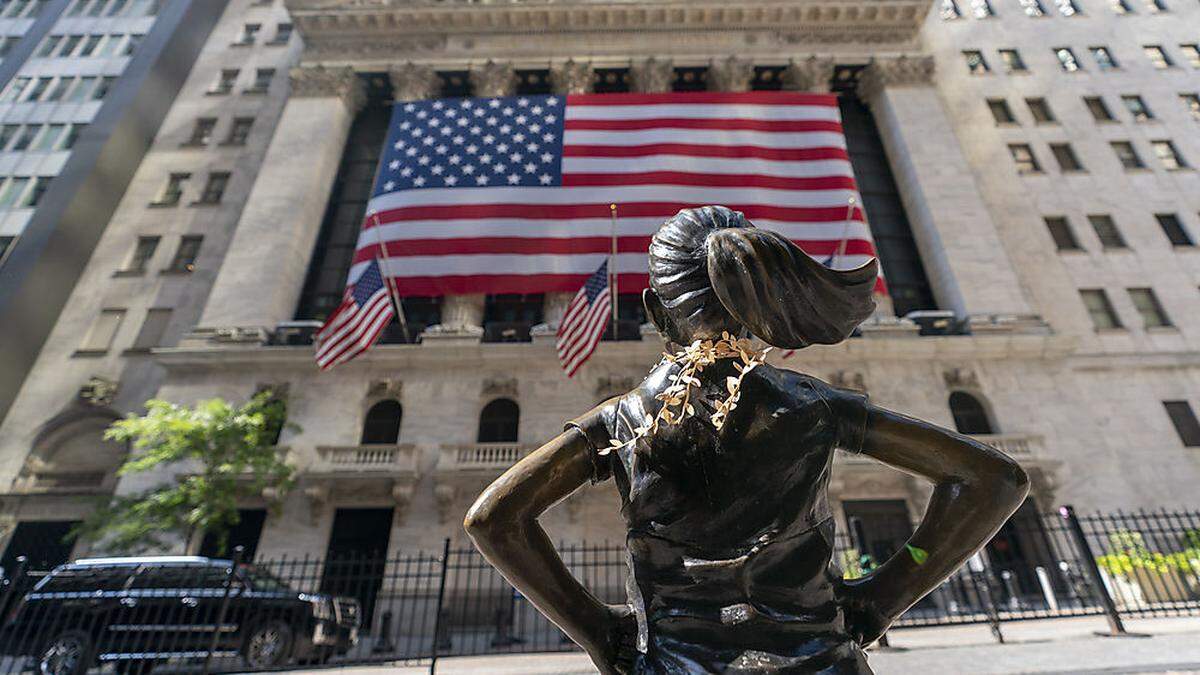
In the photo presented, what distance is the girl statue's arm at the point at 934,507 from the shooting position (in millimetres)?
1384

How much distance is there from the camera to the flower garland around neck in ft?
4.26

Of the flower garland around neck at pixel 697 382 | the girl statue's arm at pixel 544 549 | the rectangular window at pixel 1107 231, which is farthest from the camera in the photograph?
the rectangular window at pixel 1107 231

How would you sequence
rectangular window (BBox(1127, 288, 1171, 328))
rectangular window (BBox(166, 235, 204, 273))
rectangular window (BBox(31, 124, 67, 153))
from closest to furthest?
rectangular window (BBox(1127, 288, 1171, 328))
rectangular window (BBox(166, 235, 204, 273))
rectangular window (BBox(31, 124, 67, 153))

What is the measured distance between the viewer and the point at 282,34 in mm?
29172

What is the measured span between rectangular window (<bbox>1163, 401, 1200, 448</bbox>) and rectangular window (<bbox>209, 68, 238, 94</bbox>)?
4252cm

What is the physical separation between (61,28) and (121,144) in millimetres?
10895

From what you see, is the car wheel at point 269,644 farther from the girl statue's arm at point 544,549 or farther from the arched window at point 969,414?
the arched window at point 969,414

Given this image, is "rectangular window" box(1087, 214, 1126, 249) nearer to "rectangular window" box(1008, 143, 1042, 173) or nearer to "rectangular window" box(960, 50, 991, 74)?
"rectangular window" box(1008, 143, 1042, 173)

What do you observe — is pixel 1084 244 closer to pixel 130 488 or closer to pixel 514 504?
pixel 514 504

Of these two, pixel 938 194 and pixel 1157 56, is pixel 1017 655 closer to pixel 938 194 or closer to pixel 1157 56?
pixel 938 194

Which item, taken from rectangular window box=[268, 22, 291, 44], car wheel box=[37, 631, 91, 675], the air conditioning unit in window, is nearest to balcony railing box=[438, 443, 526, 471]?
the air conditioning unit in window

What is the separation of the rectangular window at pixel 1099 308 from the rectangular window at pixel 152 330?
118 ft

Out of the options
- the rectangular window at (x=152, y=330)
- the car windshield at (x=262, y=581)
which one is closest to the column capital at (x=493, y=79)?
the rectangular window at (x=152, y=330)

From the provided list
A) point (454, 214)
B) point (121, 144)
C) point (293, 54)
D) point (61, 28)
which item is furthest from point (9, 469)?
point (61, 28)
